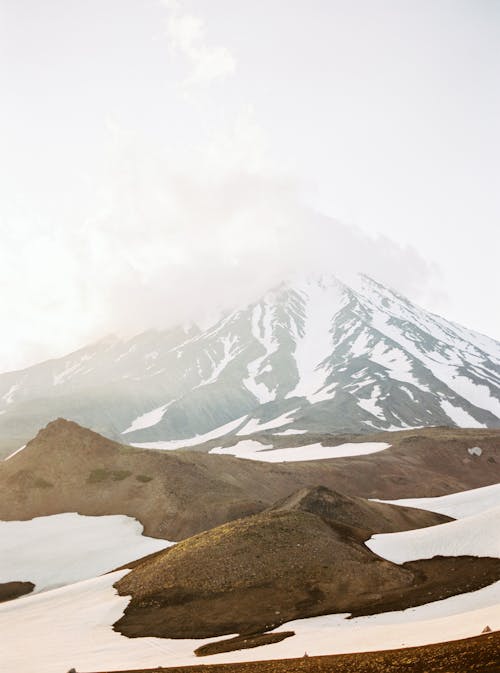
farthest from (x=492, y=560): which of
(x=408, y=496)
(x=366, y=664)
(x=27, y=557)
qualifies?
(x=408, y=496)

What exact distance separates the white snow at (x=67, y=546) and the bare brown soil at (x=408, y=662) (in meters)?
44.4

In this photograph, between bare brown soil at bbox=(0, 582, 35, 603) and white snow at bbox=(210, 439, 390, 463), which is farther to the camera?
white snow at bbox=(210, 439, 390, 463)

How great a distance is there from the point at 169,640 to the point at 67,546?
38.4 metres

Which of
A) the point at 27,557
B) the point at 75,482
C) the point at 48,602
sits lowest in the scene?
the point at 48,602

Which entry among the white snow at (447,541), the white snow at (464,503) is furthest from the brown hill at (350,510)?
the white snow at (447,541)

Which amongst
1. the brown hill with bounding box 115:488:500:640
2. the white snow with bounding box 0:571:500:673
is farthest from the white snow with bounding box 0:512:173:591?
the white snow with bounding box 0:571:500:673

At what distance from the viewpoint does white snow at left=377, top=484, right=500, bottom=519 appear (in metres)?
76.4

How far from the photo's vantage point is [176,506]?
260ft

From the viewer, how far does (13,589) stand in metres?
59.9

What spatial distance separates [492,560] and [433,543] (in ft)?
25.3

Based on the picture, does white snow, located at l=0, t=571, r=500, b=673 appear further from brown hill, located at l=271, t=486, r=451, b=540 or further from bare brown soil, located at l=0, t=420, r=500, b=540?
bare brown soil, located at l=0, t=420, r=500, b=540

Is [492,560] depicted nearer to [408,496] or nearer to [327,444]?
[408,496]

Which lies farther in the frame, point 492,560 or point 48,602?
point 48,602

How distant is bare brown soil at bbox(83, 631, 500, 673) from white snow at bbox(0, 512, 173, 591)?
4437 centimetres
